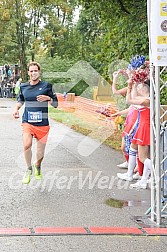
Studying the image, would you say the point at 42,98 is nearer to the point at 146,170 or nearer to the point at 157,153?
the point at 146,170

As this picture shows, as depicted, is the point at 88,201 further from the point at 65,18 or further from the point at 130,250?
the point at 65,18

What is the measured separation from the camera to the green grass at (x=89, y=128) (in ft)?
50.2

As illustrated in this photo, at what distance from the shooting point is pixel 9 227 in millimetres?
6637

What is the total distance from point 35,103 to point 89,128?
→ 370 inches

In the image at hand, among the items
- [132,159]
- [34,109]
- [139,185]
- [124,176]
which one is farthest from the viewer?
[124,176]

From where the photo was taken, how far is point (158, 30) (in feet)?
21.8

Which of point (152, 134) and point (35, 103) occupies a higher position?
point (35, 103)

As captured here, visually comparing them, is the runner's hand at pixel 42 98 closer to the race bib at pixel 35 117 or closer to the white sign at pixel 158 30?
the race bib at pixel 35 117

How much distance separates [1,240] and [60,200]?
2086mm

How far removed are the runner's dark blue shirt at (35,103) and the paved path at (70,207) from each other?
1.06m


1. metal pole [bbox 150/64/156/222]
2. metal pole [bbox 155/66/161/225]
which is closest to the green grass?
metal pole [bbox 150/64/156/222]

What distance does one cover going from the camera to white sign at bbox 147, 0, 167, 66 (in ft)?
21.7

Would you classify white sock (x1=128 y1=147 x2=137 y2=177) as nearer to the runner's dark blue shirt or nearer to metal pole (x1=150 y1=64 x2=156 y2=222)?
the runner's dark blue shirt

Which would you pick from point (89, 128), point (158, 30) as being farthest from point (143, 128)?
point (89, 128)
